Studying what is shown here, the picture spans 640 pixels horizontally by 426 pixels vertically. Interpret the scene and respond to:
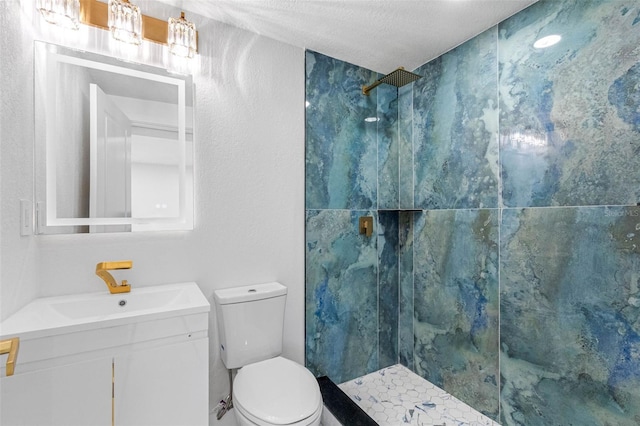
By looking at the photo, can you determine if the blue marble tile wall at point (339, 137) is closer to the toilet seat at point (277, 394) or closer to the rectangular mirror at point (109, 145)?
the rectangular mirror at point (109, 145)

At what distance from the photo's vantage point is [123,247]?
1.40 m

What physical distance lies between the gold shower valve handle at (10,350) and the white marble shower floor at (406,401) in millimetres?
1608

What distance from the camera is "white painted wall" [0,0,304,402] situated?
1098 mm

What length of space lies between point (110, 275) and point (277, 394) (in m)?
0.89

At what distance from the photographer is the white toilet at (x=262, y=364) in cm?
120

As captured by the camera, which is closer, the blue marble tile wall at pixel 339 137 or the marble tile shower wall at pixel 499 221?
the marble tile shower wall at pixel 499 221

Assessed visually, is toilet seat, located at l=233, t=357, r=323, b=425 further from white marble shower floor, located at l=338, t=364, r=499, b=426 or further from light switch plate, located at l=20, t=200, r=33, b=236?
light switch plate, located at l=20, t=200, r=33, b=236

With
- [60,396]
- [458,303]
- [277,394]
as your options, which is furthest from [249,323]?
[458,303]

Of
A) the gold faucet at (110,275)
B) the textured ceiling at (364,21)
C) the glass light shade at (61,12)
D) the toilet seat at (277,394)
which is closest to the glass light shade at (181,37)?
the textured ceiling at (364,21)

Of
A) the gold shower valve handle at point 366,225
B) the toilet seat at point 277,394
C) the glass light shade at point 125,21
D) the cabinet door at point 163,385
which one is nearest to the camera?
the cabinet door at point 163,385

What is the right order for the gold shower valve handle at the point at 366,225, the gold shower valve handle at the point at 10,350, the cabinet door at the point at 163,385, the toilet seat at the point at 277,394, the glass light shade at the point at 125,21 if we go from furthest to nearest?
the gold shower valve handle at the point at 366,225
the glass light shade at the point at 125,21
the toilet seat at the point at 277,394
the cabinet door at the point at 163,385
the gold shower valve handle at the point at 10,350

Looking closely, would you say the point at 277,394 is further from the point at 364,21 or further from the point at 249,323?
the point at 364,21

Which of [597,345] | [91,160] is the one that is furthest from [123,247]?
[597,345]

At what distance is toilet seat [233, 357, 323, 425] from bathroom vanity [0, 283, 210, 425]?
0.61ft
